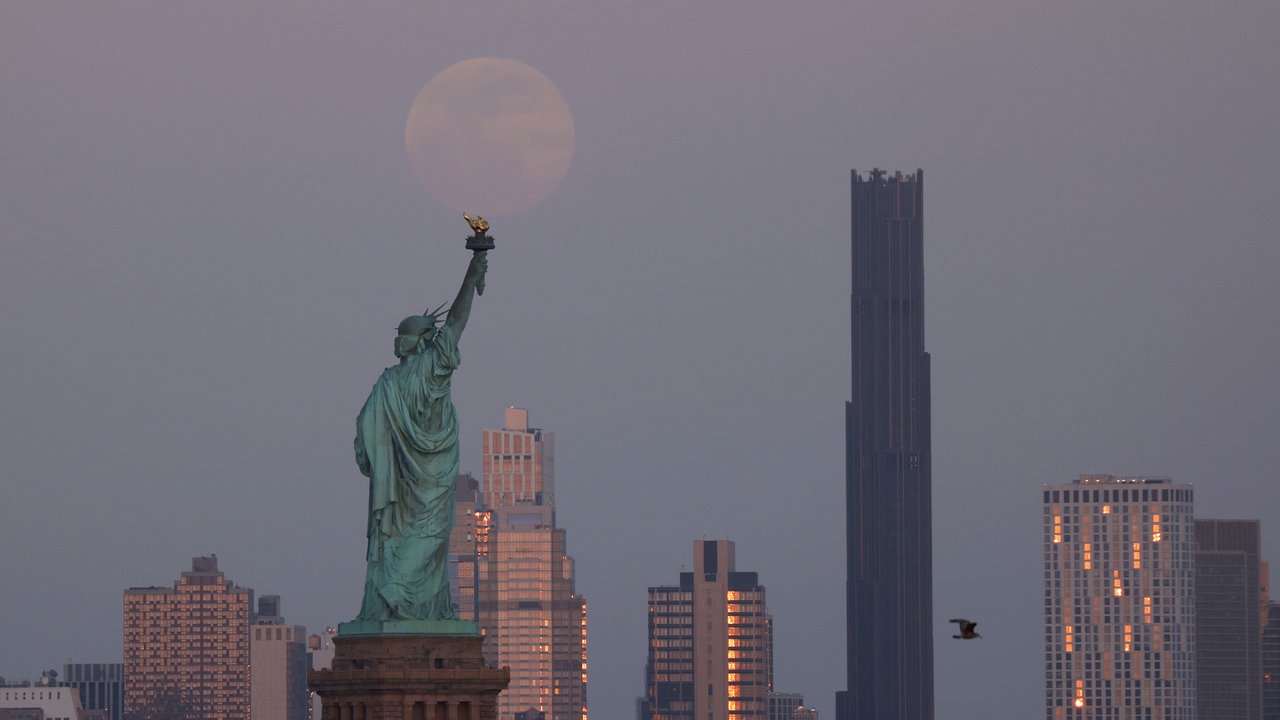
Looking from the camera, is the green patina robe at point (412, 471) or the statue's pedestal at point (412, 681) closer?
the statue's pedestal at point (412, 681)

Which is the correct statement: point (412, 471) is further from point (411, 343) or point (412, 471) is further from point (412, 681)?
point (412, 681)

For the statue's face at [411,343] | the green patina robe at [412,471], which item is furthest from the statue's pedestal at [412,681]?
the statue's face at [411,343]

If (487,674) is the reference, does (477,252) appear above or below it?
above

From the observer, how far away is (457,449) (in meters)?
69.6

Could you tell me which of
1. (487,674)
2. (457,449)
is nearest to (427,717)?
(487,674)

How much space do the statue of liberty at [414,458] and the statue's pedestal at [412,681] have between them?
1070mm

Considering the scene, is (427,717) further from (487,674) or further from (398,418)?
(398,418)

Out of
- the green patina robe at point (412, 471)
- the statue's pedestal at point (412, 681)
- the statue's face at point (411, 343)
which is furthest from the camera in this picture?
the statue's face at point (411, 343)

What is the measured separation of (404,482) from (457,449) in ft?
4.44

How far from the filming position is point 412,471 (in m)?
68.7

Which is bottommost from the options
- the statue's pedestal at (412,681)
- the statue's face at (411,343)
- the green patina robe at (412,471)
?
the statue's pedestal at (412,681)

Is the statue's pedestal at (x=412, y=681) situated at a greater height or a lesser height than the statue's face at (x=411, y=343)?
lesser

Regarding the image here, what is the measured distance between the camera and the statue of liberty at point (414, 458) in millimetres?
68250

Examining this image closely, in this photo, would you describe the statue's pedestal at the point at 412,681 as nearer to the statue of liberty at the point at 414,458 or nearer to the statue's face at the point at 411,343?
the statue of liberty at the point at 414,458
